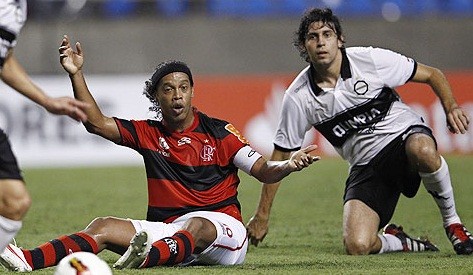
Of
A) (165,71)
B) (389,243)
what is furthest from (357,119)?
(165,71)

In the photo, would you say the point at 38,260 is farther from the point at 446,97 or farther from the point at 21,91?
the point at 446,97

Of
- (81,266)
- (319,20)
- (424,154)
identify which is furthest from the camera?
(319,20)

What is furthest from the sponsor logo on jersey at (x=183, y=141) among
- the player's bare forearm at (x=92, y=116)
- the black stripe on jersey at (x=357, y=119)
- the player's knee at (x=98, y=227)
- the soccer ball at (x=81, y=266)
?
the soccer ball at (x=81, y=266)

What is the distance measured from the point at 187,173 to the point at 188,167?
0.13 ft

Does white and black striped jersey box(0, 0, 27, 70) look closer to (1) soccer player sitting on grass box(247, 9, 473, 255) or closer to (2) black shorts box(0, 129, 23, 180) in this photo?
(2) black shorts box(0, 129, 23, 180)

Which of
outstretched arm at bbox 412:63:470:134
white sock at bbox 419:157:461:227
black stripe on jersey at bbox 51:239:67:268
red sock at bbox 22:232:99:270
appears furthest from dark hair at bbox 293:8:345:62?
black stripe on jersey at bbox 51:239:67:268

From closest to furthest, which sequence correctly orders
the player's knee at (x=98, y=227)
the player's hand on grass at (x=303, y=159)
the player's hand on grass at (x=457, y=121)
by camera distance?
Answer: 1. the player's hand on grass at (x=303, y=159)
2. the player's knee at (x=98, y=227)
3. the player's hand on grass at (x=457, y=121)

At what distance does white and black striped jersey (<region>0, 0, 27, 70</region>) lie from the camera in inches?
206

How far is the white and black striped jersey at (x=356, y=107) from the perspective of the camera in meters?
7.66

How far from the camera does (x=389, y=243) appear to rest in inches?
299

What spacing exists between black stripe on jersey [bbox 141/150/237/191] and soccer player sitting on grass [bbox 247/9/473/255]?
89cm

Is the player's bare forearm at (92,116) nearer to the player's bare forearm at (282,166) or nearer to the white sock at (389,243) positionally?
the player's bare forearm at (282,166)

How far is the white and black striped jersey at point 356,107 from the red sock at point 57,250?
1.99m

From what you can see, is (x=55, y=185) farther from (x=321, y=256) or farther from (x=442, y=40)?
(x=442, y=40)
